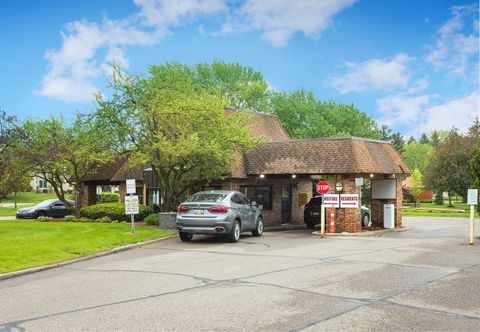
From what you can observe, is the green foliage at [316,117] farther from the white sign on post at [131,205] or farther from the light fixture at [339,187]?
the white sign on post at [131,205]

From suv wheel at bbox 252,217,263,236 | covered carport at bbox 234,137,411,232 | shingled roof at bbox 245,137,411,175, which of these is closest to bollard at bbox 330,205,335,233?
covered carport at bbox 234,137,411,232

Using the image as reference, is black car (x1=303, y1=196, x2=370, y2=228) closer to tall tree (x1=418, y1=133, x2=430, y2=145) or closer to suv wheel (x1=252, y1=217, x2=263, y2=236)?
suv wheel (x1=252, y1=217, x2=263, y2=236)

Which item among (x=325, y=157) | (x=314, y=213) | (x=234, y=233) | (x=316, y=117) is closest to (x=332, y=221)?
(x=325, y=157)

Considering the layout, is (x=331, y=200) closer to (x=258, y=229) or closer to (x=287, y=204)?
(x=258, y=229)

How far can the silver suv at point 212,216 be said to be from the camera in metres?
17.0

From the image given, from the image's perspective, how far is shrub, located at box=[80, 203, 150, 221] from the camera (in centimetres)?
2573

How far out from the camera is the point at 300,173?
76.8ft

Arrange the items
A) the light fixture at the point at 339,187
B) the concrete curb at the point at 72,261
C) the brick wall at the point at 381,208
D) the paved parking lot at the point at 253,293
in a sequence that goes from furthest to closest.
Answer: the brick wall at the point at 381,208 → the light fixture at the point at 339,187 → the concrete curb at the point at 72,261 → the paved parking lot at the point at 253,293

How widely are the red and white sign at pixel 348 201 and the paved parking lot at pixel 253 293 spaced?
682 centimetres

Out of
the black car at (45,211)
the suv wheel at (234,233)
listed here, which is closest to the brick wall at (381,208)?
the suv wheel at (234,233)

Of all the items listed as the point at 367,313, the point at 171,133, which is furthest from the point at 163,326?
the point at 171,133

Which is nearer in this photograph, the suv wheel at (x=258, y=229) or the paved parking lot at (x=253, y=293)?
the paved parking lot at (x=253, y=293)

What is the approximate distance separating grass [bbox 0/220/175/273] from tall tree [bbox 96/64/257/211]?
3402 millimetres

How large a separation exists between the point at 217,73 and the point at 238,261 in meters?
48.1
